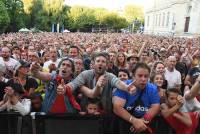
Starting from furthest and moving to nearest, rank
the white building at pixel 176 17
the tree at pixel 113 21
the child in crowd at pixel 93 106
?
the tree at pixel 113 21 < the white building at pixel 176 17 < the child in crowd at pixel 93 106

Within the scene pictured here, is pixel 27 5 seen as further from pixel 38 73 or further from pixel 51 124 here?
pixel 51 124

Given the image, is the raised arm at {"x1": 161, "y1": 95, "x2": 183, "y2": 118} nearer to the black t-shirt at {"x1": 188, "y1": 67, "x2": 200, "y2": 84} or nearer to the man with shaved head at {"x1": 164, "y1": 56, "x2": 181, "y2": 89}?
the black t-shirt at {"x1": 188, "y1": 67, "x2": 200, "y2": 84}

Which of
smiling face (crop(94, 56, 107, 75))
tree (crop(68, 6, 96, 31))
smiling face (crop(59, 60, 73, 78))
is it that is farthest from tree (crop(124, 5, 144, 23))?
smiling face (crop(94, 56, 107, 75))

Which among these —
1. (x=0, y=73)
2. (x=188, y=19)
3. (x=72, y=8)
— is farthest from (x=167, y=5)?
(x=0, y=73)

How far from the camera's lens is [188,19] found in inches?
2399

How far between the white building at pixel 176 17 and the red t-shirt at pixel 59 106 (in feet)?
168

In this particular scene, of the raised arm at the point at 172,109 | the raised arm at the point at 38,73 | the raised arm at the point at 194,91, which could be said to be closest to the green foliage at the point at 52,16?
the raised arm at the point at 38,73

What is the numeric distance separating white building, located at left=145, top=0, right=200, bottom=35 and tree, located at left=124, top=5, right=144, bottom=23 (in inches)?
609

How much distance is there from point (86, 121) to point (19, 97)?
1149 mm

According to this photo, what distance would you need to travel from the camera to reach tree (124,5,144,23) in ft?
369

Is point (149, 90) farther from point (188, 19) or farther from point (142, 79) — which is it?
point (188, 19)

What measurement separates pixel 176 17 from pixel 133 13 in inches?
1899

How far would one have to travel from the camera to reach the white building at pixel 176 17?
57.0 meters

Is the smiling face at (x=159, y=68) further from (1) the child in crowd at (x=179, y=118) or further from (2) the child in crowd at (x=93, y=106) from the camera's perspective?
(2) the child in crowd at (x=93, y=106)
